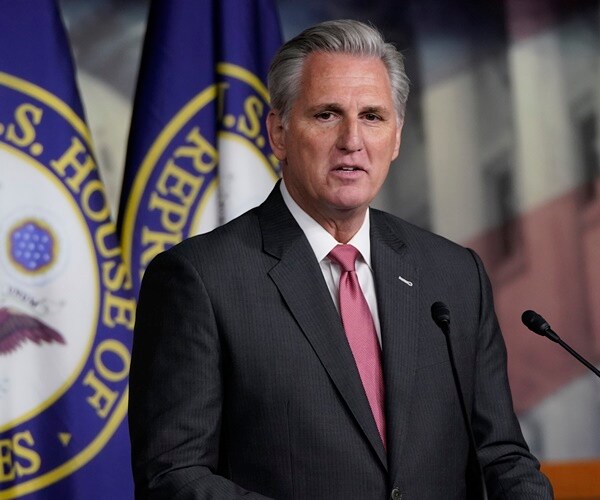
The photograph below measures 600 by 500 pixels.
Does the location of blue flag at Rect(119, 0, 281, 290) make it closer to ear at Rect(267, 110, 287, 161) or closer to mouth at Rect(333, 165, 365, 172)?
ear at Rect(267, 110, 287, 161)

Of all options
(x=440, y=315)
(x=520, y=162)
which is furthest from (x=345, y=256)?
(x=520, y=162)

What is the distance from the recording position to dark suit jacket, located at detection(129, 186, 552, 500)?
6.11 feet

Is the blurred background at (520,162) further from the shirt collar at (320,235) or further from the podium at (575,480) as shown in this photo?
the shirt collar at (320,235)

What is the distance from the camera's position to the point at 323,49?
6.78 feet

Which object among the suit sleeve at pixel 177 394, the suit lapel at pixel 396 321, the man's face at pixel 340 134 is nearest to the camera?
the suit sleeve at pixel 177 394

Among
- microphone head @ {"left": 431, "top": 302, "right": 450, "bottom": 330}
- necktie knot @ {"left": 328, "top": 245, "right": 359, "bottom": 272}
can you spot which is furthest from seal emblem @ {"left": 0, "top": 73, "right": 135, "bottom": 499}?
microphone head @ {"left": 431, "top": 302, "right": 450, "bottom": 330}

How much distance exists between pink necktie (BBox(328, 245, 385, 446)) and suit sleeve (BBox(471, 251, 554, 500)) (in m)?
0.24

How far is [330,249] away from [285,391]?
1.03 feet

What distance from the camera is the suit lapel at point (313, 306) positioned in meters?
1.89

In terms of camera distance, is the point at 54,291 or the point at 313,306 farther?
the point at 54,291

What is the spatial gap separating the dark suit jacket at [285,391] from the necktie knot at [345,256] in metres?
0.06

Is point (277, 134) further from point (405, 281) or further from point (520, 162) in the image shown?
point (520, 162)

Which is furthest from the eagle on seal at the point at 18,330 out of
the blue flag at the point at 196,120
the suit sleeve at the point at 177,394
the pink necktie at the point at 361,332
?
the pink necktie at the point at 361,332

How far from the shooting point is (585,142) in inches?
150
